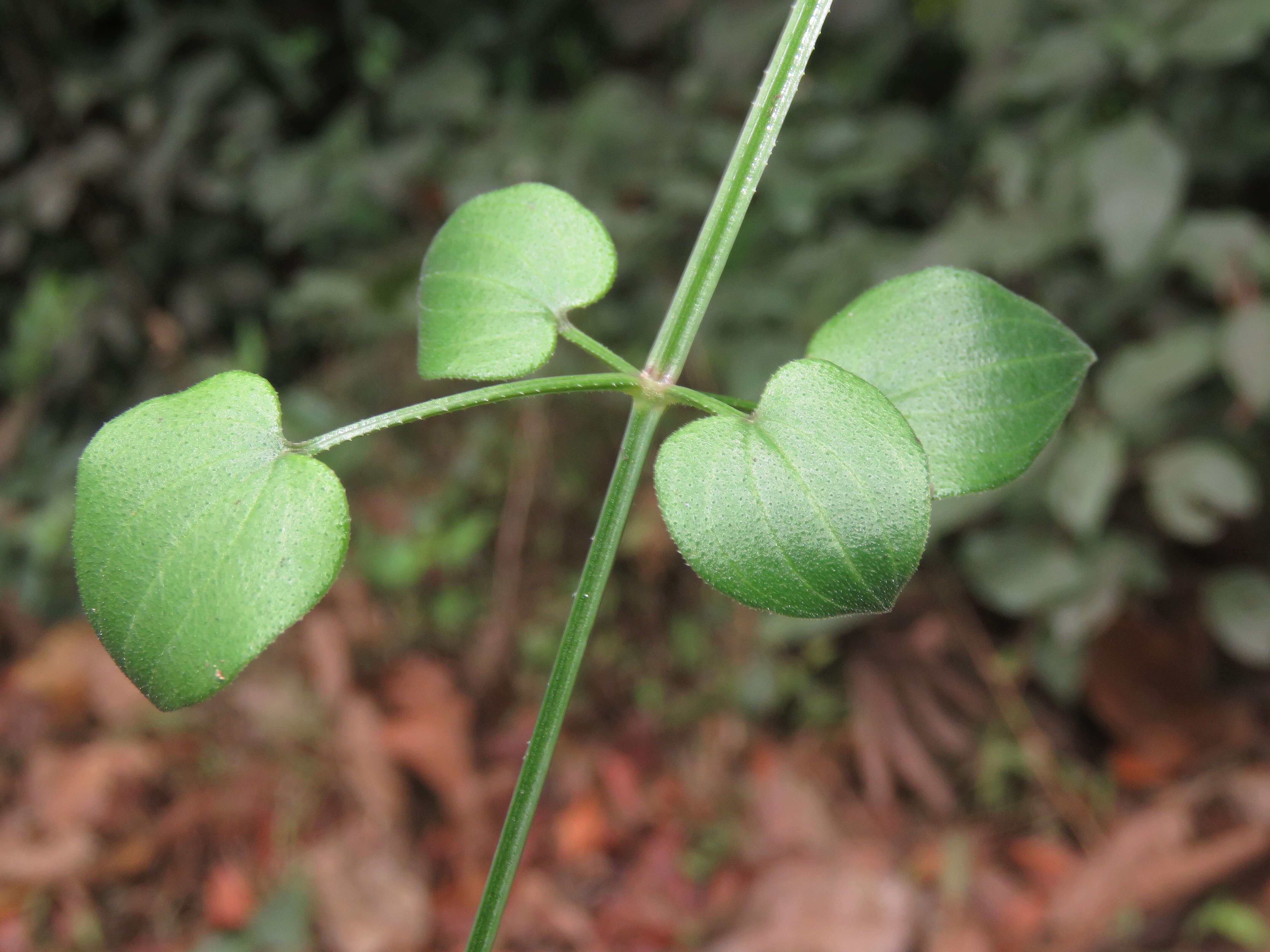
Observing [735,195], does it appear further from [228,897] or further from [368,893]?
[228,897]

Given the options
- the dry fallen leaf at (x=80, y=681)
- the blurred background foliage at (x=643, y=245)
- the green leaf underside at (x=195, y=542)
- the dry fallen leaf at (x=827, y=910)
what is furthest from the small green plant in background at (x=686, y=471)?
the dry fallen leaf at (x=80, y=681)

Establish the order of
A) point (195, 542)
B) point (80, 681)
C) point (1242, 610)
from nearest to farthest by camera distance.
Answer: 1. point (195, 542)
2. point (1242, 610)
3. point (80, 681)

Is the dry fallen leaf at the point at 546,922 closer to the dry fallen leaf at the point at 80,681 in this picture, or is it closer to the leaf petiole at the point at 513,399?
the dry fallen leaf at the point at 80,681

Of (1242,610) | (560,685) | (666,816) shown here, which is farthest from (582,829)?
(560,685)

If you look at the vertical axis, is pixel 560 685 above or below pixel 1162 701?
above

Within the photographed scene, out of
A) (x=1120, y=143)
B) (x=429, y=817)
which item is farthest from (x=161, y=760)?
(x=1120, y=143)

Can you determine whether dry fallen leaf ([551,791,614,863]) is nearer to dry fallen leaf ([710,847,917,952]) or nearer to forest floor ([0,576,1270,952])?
forest floor ([0,576,1270,952])
